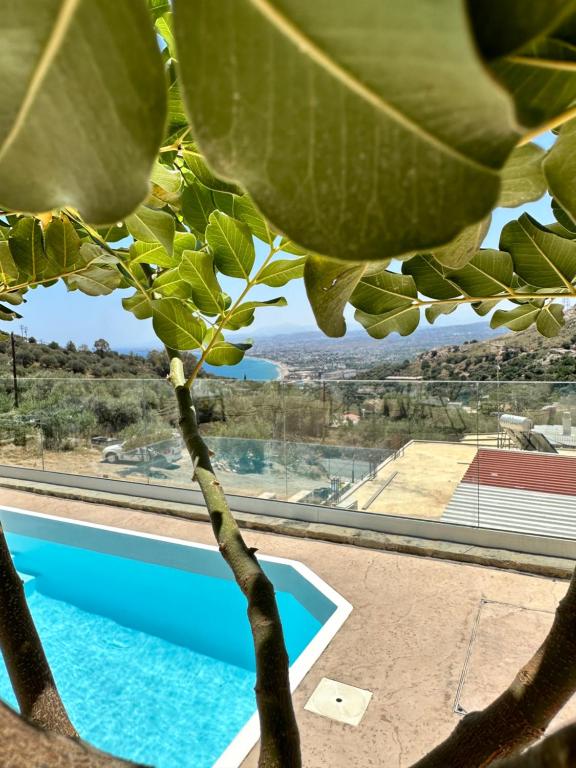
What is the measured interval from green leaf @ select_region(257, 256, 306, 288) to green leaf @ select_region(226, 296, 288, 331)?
0.08 ft

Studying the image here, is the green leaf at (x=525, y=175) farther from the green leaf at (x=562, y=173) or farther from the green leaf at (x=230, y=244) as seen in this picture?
the green leaf at (x=230, y=244)

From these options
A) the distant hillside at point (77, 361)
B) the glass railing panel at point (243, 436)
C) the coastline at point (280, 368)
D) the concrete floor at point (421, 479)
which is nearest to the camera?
the concrete floor at point (421, 479)

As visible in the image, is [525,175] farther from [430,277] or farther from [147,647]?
[147,647]

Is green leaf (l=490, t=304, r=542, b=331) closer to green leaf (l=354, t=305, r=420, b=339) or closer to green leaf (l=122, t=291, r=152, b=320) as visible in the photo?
green leaf (l=354, t=305, r=420, b=339)

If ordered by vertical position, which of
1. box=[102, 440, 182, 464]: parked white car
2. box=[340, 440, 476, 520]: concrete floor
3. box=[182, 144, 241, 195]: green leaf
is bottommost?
box=[340, 440, 476, 520]: concrete floor

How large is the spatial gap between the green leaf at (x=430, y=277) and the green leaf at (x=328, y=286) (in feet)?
0.49

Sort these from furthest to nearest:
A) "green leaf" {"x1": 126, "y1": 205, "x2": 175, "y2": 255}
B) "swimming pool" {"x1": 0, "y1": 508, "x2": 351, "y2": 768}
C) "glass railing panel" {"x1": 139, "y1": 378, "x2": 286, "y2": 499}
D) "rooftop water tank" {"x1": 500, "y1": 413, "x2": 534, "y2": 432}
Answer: "glass railing panel" {"x1": 139, "y1": 378, "x2": 286, "y2": 499}
"rooftop water tank" {"x1": 500, "y1": 413, "x2": 534, "y2": 432}
"swimming pool" {"x1": 0, "y1": 508, "x2": 351, "y2": 768}
"green leaf" {"x1": 126, "y1": 205, "x2": 175, "y2": 255}

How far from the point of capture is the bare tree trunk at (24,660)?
13.5 inches

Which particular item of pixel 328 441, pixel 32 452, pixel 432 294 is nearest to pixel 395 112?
pixel 432 294

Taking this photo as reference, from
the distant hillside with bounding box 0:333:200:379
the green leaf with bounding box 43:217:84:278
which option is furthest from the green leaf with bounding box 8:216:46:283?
the distant hillside with bounding box 0:333:200:379

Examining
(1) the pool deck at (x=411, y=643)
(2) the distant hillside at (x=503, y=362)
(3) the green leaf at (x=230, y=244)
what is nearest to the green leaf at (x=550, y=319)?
(3) the green leaf at (x=230, y=244)

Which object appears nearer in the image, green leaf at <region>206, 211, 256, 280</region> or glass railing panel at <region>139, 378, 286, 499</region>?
green leaf at <region>206, 211, 256, 280</region>

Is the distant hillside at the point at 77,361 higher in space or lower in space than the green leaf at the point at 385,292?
higher

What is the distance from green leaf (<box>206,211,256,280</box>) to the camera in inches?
14.0
